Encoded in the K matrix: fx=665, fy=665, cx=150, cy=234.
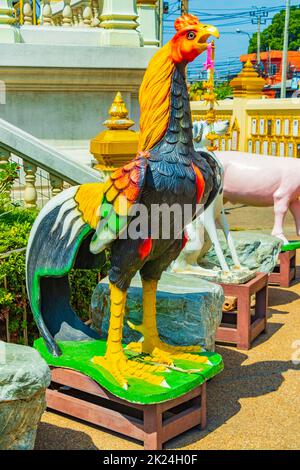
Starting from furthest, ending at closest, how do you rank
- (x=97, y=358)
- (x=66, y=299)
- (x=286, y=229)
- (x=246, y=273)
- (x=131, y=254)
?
(x=286, y=229) < (x=246, y=273) < (x=66, y=299) < (x=97, y=358) < (x=131, y=254)

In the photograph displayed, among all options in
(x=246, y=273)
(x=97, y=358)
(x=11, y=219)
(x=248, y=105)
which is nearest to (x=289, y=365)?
(x=246, y=273)

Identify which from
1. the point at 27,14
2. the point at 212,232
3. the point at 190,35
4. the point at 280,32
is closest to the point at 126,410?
the point at 212,232

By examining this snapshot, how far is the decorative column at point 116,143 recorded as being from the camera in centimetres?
568

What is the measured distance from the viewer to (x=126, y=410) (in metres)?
3.77

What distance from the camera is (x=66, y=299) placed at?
4.16 meters

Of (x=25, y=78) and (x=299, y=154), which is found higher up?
(x=25, y=78)

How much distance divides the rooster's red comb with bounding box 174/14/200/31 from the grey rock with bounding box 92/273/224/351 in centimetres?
171

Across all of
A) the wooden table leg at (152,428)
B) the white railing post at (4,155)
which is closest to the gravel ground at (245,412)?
the wooden table leg at (152,428)

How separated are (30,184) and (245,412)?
2722mm

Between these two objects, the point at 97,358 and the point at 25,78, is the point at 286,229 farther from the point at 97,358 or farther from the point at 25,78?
the point at 97,358

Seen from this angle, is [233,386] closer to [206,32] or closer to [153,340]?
[153,340]

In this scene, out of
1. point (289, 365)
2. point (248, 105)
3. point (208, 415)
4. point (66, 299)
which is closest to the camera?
point (208, 415)

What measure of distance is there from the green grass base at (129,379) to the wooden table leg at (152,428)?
98 mm
